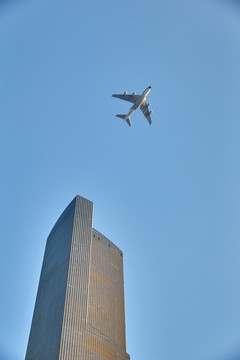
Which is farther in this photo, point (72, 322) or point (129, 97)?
point (72, 322)

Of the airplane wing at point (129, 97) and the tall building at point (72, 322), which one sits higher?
the airplane wing at point (129, 97)

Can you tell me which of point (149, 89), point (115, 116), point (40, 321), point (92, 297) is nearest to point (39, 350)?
Answer: point (40, 321)

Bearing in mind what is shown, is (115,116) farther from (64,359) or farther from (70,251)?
(64,359)

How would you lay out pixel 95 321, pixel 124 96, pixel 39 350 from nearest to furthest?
pixel 124 96 → pixel 39 350 → pixel 95 321

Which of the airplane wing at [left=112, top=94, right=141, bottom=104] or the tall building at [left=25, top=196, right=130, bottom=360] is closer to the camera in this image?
the airplane wing at [left=112, top=94, right=141, bottom=104]

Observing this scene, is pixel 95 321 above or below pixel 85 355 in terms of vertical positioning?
above

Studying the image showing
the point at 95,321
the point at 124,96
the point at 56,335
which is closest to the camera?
the point at 124,96

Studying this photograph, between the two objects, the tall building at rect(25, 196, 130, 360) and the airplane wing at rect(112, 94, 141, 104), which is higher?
the airplane wing at rect(112, 94, 141, 104)

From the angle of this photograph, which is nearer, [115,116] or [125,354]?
[115,116]

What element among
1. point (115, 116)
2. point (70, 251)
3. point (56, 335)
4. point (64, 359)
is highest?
point (115, 116)

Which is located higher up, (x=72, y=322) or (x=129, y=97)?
(x=129, y=97)

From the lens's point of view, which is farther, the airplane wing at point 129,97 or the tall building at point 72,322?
the tall building at point 72,322
